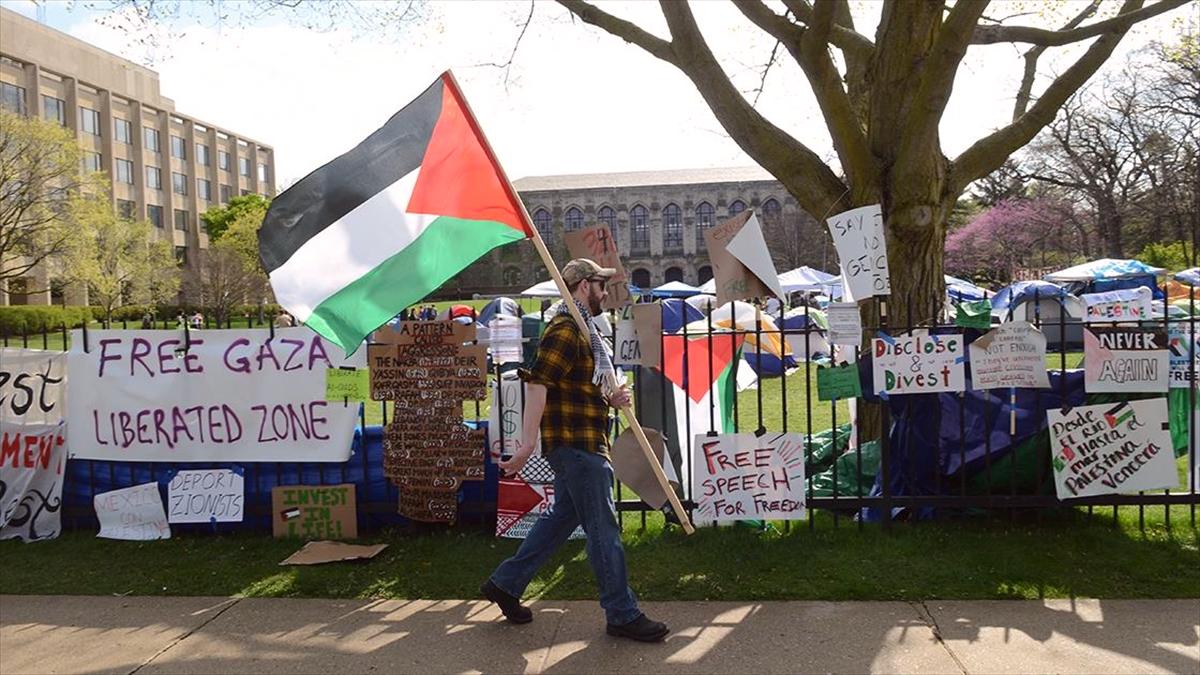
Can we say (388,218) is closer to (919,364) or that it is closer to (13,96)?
(919,364)

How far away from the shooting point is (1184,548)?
5043 mm

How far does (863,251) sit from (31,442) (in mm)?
5631

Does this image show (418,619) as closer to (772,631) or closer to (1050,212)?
(772,631)

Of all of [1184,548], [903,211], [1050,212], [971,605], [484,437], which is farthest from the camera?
[1050,212]

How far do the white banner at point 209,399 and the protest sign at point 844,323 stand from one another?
2964 mm

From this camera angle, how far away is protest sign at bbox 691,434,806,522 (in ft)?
17.6

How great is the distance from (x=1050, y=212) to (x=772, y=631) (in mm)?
48280

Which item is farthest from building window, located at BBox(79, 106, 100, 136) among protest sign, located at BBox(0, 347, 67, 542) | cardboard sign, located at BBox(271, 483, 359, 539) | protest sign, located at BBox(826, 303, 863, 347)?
protest sign, located at BBox(826, 303, 863, 347)

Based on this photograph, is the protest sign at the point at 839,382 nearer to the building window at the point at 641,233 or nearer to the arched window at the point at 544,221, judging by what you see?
the arched window at the point at 544,221

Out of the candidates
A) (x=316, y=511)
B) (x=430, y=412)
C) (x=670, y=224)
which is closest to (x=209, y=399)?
(x=316, y=511)

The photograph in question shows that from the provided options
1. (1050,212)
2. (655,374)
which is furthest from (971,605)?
(1050,212)

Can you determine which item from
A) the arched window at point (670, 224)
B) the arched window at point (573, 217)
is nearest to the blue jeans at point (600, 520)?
the arched window at point (573, 217)

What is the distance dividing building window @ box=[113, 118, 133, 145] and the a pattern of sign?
75.5 metres

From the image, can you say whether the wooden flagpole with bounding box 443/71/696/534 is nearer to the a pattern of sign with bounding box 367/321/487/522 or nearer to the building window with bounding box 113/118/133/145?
the a pattern of sign with bounding box 367/321/487/522
